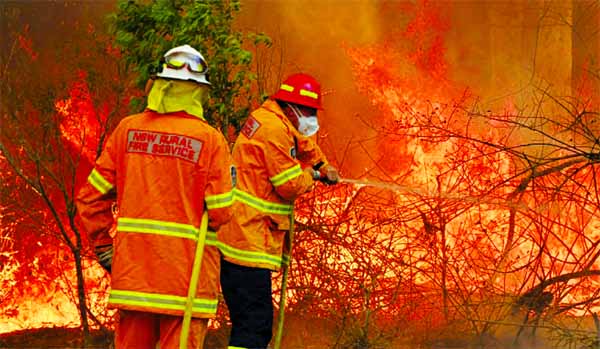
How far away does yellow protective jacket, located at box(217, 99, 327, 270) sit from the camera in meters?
5.61

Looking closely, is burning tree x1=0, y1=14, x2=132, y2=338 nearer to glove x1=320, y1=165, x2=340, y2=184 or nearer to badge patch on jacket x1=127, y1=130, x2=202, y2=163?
glove x1=320, y1=165, x2=340, y2=184

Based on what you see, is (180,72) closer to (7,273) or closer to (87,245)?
(87,245)

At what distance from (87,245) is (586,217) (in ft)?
14.6

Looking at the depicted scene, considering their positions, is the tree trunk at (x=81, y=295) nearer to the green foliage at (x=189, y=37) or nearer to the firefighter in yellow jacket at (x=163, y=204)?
the green foliage at (x=189, y=37)

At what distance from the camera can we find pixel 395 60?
9.57 meters

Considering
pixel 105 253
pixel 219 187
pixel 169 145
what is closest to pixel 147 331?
pixel 105 253

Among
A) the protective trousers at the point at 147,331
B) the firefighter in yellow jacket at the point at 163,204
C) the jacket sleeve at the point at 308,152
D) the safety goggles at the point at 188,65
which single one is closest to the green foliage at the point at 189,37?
the jacket sleeve at the point at 308,152

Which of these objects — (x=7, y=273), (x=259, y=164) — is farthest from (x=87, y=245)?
(x=259, y=164)

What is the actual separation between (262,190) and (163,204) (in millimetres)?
1319

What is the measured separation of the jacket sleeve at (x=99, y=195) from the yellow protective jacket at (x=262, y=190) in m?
1.14

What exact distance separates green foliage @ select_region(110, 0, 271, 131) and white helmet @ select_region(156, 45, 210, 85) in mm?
2441

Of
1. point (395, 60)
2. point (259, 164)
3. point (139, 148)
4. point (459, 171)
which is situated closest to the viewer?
point (139, 148)

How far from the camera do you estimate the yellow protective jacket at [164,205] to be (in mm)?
4410

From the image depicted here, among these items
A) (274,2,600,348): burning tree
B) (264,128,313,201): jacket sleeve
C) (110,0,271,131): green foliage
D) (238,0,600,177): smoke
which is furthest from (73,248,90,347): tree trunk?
(264,128,313,201): jacket sleeve
